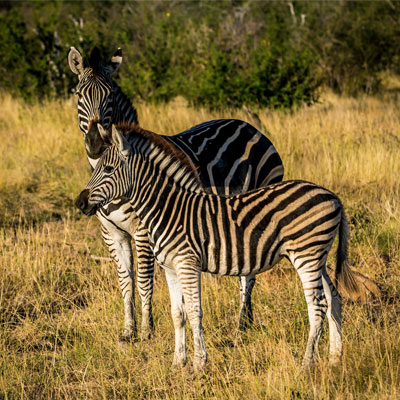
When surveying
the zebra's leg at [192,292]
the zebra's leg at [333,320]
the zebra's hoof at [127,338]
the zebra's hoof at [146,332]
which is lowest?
the zebra's hoof at [127,338]

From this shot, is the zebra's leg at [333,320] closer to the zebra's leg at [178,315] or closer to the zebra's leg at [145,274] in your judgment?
the zebra's leg at [178,315]

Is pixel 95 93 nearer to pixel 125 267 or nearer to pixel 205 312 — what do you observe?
pixel 125 267

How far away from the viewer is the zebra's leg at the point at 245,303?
5.11 metres

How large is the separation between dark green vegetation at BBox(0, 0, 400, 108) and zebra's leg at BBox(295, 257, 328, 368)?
32.7ft

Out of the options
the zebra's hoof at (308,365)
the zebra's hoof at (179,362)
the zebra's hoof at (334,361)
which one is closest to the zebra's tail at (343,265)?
the zebra's hoof at (334,361)

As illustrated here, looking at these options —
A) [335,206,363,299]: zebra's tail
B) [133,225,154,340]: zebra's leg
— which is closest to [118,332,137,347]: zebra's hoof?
[133,225,154,340]: zebra's leg

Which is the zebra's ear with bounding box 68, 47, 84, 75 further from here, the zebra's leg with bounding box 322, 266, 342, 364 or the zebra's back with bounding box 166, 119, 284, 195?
the zebra's leg with bounding box 322, 266, 342, 364

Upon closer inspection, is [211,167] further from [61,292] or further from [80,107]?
[61,292]

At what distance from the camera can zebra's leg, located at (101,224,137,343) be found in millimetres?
5305

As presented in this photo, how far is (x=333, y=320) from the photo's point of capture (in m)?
4.18

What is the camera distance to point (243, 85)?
45.5 feet

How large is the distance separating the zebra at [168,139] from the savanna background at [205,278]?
0.98ft

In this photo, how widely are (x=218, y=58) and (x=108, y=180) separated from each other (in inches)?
416

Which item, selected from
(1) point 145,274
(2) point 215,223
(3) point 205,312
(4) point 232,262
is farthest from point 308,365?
(1) point 145,274
